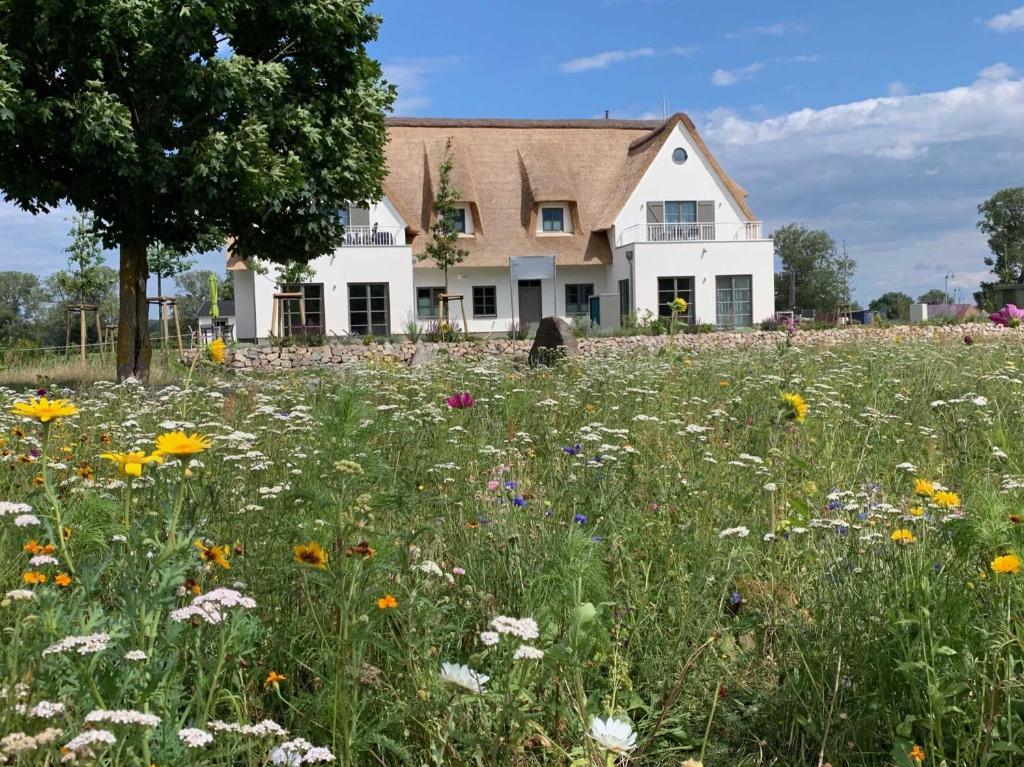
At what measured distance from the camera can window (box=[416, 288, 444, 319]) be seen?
3134 centimetres

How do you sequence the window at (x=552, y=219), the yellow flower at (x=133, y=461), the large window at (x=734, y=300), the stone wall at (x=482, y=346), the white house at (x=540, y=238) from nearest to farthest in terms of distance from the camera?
the yellow flower at (x=133, y=461) → the stone wall at (x=482, y=346) → the white house at (x=540, y=238) → the large window at (x=734, y=300) → the window at (x=552, y=219)

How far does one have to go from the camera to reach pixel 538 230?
32969mm

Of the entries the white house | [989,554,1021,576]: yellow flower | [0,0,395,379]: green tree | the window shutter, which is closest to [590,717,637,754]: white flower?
[989,554,1021,576]: yellow flower

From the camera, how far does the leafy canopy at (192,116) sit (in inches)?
445

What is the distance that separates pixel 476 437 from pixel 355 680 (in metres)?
3.32

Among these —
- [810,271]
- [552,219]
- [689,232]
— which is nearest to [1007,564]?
[689,232]

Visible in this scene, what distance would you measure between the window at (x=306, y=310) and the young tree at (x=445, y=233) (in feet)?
12.3

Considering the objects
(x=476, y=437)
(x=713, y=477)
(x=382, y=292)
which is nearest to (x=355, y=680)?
(x=713, y=477)

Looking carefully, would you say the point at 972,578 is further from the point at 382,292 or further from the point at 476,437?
the point at 382,292

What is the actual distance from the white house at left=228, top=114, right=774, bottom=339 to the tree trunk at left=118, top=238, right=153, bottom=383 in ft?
43.6

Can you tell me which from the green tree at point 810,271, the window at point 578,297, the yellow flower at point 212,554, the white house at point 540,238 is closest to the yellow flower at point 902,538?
the yellow flower at point 212,554

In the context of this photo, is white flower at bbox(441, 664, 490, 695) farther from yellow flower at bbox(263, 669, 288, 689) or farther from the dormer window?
the dormer window

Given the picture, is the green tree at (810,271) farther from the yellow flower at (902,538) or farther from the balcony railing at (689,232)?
the yellow flower at (902,538)

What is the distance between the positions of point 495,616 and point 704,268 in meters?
29.4
